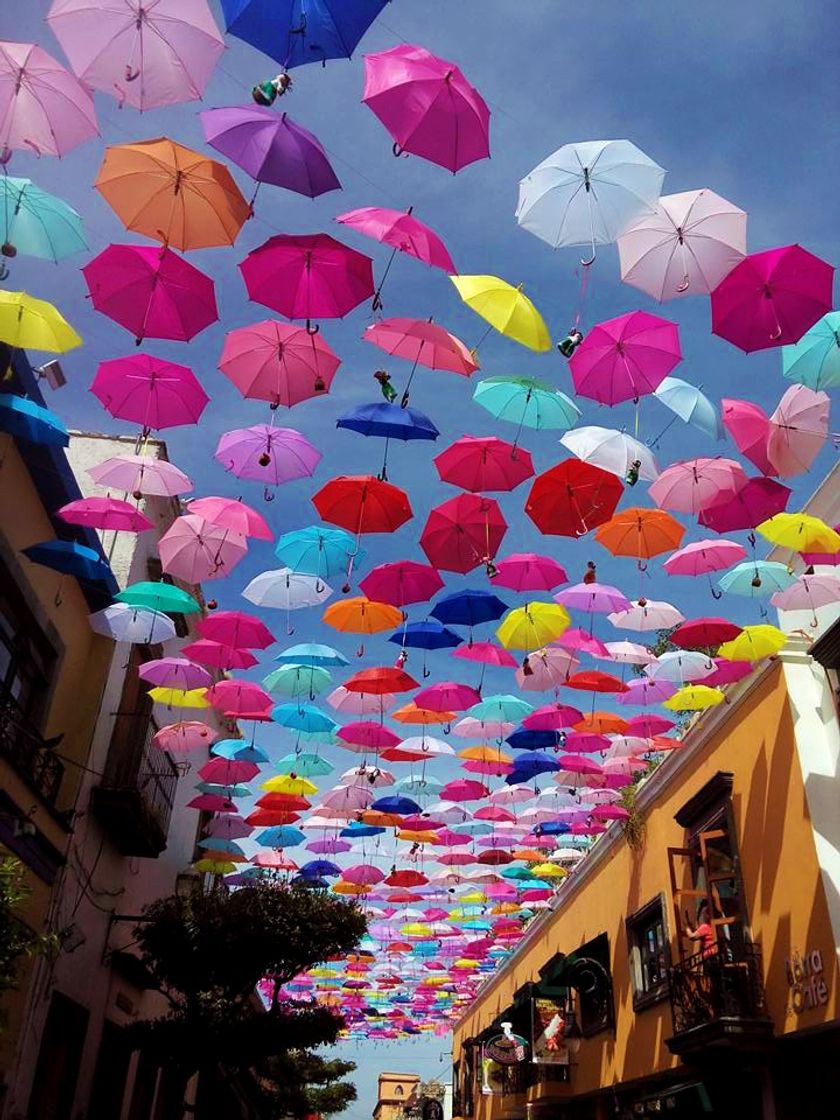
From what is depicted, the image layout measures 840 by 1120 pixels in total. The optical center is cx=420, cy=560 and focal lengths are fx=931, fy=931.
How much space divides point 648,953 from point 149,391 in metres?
11.4

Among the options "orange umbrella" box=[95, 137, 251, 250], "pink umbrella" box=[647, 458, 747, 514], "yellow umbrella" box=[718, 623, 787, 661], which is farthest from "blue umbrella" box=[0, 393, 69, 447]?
"yellow umbrella" box=[718, 623, 787, 661]

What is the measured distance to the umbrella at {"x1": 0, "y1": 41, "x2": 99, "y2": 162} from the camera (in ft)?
21.6

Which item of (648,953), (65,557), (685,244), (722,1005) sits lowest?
(722,1005)

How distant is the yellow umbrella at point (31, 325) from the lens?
829 cm

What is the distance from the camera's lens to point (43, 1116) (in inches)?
468

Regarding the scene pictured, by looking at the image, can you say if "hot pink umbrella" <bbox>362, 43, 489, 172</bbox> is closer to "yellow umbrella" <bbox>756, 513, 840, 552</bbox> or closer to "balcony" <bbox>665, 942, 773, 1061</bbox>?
"yellow umbrella" <bbox>756, 513, 840, 552</bbox>

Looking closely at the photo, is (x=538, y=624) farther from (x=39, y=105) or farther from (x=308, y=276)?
(x=39, y=105)

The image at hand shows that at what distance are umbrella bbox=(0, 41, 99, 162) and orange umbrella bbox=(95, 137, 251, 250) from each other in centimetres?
29

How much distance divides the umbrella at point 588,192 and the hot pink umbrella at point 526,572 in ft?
13.5

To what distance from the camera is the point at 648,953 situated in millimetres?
14562

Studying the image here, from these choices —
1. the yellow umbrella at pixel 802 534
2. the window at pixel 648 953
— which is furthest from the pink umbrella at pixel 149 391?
the window at pixel 648 953

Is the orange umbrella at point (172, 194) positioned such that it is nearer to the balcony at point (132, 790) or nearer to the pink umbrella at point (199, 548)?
the pink umbrella at point (199, 548)

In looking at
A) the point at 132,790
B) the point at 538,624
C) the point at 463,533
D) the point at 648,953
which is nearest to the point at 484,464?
the point at 463,533

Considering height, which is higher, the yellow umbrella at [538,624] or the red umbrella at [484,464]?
the red umbrella at [484,464]
